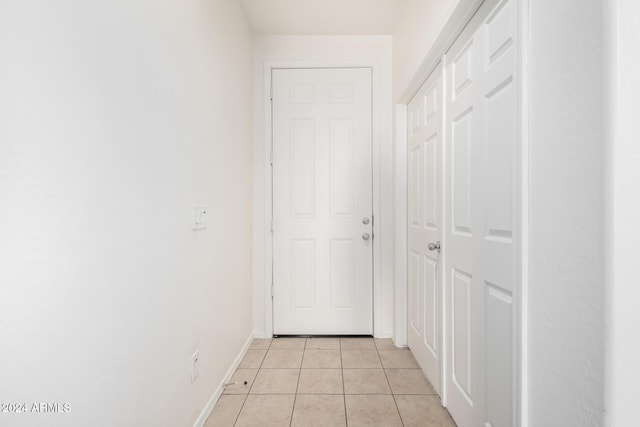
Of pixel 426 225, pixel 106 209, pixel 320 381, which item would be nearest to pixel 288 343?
pixel 320 381

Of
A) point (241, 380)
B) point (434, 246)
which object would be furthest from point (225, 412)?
point (434, 246)

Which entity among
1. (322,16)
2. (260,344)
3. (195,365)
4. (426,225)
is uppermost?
(322,16)

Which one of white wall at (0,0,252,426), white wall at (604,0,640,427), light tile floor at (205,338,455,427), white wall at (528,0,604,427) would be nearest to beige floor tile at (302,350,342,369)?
light tile floor at (205,338,455,427)

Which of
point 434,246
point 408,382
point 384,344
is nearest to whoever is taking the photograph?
point 434,246

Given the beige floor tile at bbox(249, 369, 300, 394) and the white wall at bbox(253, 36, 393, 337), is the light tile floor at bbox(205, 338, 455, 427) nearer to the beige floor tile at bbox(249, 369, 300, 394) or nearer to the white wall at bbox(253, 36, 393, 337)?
the beige floor tile at bbox(249, 369, 300, 394)

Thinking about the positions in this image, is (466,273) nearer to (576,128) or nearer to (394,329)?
(576,128)

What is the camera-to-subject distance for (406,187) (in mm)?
2377

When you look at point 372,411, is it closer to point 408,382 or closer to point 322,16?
point 408,382

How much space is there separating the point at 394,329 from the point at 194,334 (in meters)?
1.64

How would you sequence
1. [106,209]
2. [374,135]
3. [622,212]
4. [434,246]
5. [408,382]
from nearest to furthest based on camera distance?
[622,212] < [106,209] < [434,246] < [408,382] < [374,135]

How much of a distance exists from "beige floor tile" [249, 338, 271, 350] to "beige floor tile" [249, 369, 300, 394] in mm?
384

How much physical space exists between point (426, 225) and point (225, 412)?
1555 mm

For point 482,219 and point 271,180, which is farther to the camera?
point 271,180

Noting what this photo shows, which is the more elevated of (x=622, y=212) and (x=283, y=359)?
(x=622, y=212)
